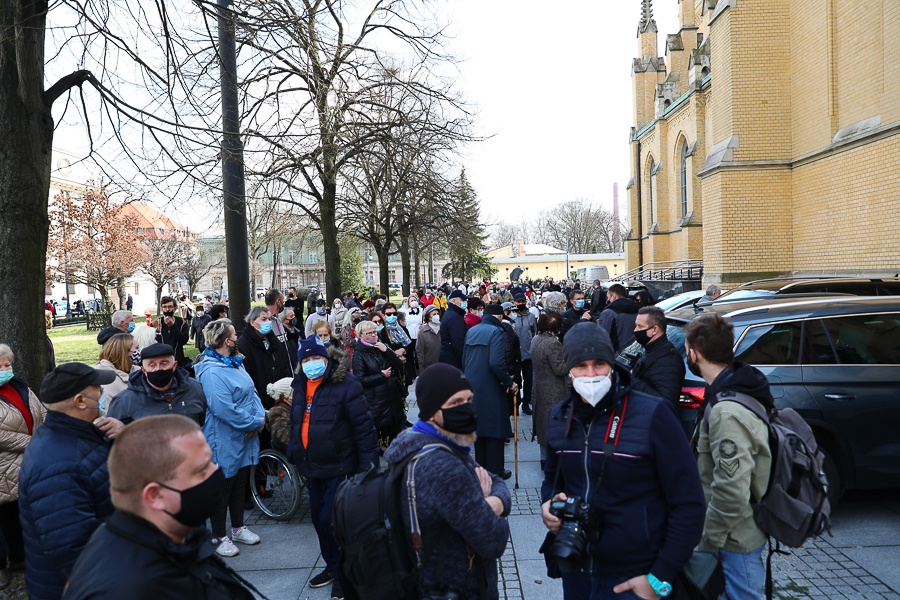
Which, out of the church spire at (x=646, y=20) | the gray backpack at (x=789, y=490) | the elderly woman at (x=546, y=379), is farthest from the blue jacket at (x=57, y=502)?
the church spire at (x=646, y=20)

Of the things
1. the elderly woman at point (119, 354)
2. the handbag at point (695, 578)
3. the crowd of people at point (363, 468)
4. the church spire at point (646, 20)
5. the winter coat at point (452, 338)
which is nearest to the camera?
the crowd of people at point (363, 468)

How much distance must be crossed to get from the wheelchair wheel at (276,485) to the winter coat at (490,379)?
1958mm

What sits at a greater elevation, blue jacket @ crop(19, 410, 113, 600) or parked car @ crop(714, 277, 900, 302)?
parked car @ crop(714, 277, 900, 302)

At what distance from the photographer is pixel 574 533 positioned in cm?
256

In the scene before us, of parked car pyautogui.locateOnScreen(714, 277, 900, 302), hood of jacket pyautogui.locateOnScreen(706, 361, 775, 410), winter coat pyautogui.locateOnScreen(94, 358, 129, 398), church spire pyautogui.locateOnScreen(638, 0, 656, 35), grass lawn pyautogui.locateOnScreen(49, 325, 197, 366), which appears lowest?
grass lawn pyautogui.locateOnScreen(49, 325, 197, 366)

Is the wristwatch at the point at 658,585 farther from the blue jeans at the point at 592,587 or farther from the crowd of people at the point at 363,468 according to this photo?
the blue jeans at the point at 592,587

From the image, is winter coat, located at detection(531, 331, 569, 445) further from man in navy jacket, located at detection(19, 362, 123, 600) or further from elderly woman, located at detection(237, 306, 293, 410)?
man in navy jacket, located at detection(19, 362, 123, 600)

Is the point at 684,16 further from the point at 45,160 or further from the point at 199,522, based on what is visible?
the point at 199,522

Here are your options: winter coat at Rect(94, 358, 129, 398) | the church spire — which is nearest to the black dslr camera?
winter coat at Rect(94, 358, 129, 398)

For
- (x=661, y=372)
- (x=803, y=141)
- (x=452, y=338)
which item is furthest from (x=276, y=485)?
(x=803, y=141)

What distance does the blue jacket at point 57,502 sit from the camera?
2836 mm

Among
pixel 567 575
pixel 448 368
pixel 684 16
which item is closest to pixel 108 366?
pixel 448 368

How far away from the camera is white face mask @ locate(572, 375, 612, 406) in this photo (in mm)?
2680

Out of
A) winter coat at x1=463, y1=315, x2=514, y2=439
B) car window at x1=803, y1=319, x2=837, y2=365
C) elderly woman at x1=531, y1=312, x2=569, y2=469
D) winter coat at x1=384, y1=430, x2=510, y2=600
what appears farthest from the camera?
elderly woman at x1=531, y1=312, x2=569, y2=469
